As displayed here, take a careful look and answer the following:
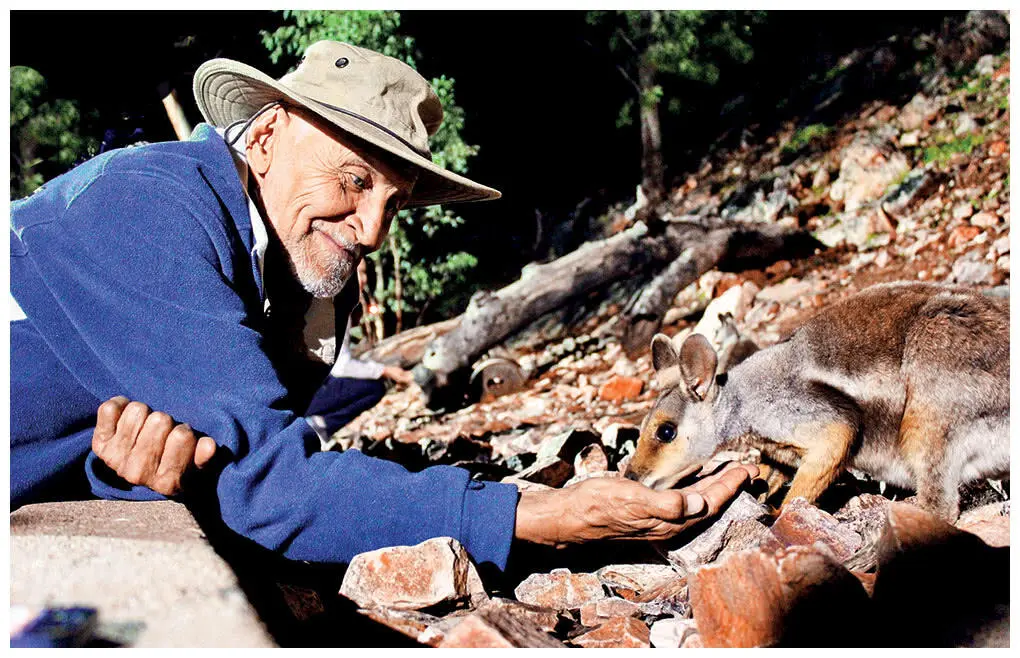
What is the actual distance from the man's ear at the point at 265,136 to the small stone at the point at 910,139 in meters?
10.1

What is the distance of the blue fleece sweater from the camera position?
2139mm

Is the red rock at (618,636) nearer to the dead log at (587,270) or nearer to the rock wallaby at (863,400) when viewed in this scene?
the rock wallaby at (863,400)

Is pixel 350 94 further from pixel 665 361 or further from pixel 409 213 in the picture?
pixel 409 213

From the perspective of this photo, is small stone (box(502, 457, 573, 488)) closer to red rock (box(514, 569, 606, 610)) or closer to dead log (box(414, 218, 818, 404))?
red rock (box(514, 569, 606, 610))

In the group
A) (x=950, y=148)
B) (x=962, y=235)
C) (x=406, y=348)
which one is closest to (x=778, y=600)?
(x=962, y=235)

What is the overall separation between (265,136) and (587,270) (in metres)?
5.85

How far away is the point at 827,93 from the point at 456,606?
1544 cm

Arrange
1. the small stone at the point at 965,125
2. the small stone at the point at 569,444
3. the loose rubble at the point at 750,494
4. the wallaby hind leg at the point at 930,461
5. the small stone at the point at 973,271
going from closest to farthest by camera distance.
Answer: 1. the loose rubble at the point at 750,494
2. the wallaby hind leg at the point at 930,461
3. the small stone at the point at 569,444
4. the small stone at the point at 973,271
5. the small stone at the point at 965,125

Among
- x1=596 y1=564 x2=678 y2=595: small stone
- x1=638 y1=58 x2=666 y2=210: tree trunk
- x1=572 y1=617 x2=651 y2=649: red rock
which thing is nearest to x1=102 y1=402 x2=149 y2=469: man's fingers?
x1=572 y1=617 x2=651 y2=649: red rock

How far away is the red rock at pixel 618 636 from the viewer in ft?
6.54

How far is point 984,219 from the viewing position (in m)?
7.57

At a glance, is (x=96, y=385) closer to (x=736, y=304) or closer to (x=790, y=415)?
(x=790, y=415)

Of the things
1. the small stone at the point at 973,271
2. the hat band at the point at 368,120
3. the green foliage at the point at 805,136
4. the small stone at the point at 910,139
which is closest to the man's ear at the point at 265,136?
the hat band at the point at 368,120

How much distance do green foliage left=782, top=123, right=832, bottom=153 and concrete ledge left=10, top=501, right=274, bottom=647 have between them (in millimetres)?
12860
